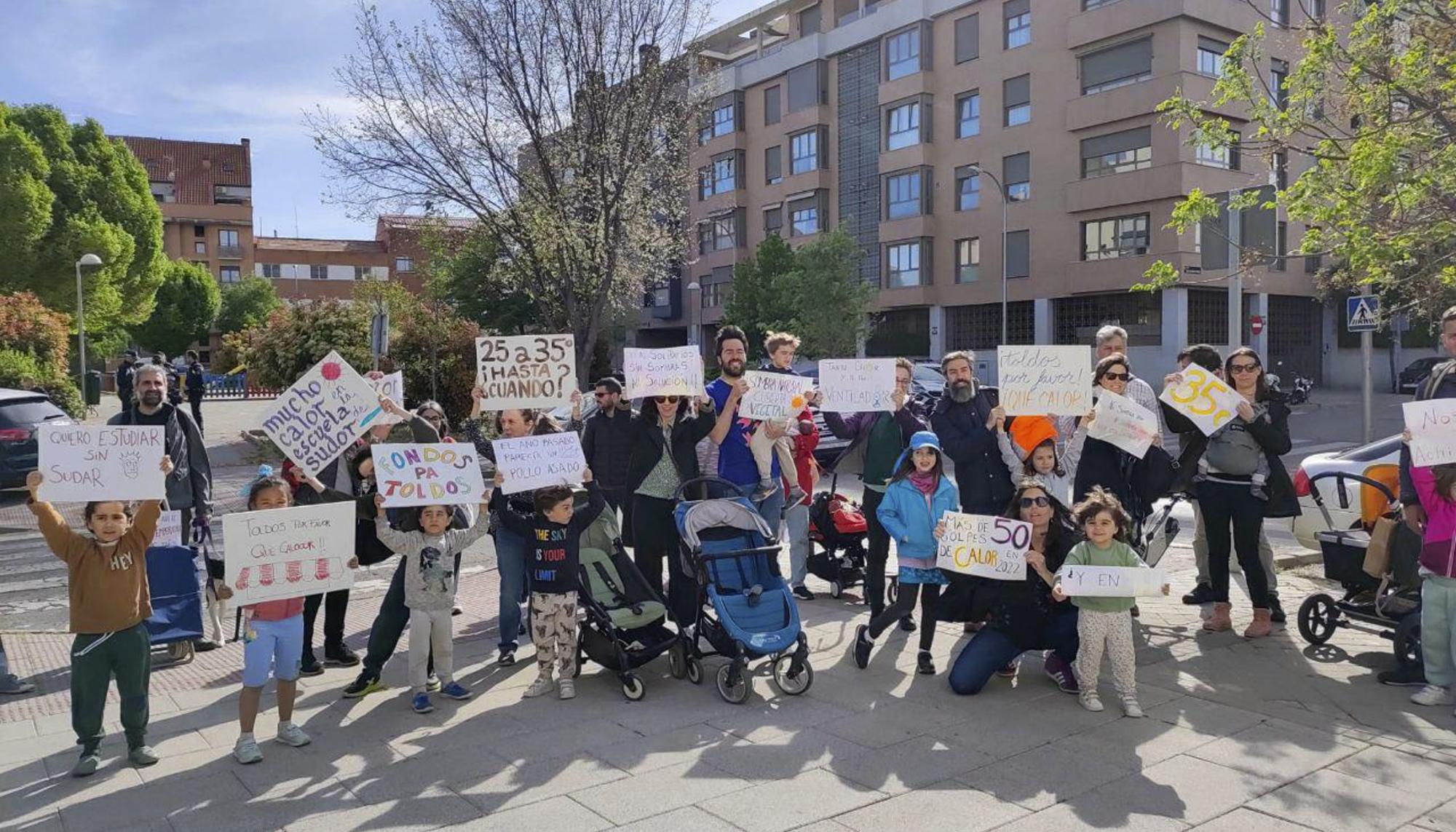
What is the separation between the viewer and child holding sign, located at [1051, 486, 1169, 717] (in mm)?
5664

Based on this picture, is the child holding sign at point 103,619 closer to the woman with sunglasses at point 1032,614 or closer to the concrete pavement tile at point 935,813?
the concrete pavement tile at point 935,813

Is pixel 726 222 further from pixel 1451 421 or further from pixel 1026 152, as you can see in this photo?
pixel 1451 421

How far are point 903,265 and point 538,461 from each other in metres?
40.9

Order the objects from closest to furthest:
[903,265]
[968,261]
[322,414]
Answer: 1. [322,414]
2. [968,261]
3. [903,265]

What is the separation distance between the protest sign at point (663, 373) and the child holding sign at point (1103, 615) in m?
2.81

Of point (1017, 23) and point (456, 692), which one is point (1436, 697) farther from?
point (1017, 23)

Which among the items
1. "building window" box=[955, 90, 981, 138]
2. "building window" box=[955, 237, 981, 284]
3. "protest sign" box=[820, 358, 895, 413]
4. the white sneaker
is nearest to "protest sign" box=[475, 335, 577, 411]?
"protest sign" box=[820, 358, 895, 413]

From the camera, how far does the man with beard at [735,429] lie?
7168 millimetres

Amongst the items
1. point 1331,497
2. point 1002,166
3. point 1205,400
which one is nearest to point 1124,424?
point 1205,400

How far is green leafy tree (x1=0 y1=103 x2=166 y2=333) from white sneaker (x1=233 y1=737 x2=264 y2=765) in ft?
132

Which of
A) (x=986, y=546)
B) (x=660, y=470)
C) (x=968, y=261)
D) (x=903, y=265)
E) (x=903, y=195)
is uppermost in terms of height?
(x=903, y=195)

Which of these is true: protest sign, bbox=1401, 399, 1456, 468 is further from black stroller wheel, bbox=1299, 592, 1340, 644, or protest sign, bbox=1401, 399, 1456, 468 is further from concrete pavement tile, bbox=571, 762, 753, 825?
concrete pavement tile, bbox=571, 762, 753, 825

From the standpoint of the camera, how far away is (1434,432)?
5.77 m

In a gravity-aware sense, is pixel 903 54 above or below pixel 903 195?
above
